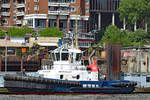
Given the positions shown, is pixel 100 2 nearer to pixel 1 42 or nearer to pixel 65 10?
pixel 65 10

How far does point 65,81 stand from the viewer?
183 ft

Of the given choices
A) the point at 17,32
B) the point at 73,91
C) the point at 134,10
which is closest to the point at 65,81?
the point at 73,91

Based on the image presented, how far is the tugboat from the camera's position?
55594mm

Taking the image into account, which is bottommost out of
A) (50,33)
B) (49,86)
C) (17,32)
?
(49,86)

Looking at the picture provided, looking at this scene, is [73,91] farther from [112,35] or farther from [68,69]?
[112,35]

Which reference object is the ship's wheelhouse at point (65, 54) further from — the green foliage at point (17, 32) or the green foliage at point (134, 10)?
the green foliage at point (134, 10)

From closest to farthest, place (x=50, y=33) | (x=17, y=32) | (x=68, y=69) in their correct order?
(x=68, y=69) < (x=17, y=32) < (x=50, y=33)

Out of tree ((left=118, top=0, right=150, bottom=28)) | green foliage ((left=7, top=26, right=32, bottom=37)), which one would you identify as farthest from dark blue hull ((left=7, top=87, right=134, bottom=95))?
tree ((left=118, top=0, right=150, bottom=28))

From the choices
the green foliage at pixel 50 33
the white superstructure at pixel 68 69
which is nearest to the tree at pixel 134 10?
the green foliage at pixel 50 33

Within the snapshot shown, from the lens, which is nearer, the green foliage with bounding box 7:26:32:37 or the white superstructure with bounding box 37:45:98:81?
the white superstructure with bounding box 37:45:98:81

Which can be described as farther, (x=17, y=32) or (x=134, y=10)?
(x=134, y=10)

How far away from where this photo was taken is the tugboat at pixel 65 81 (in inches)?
2189

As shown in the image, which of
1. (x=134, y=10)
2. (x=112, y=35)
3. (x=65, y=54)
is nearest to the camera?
(x=65, y=54)

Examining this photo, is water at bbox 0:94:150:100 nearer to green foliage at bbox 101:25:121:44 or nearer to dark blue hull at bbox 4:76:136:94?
dark blue hull at bbox 4:76:136:94
